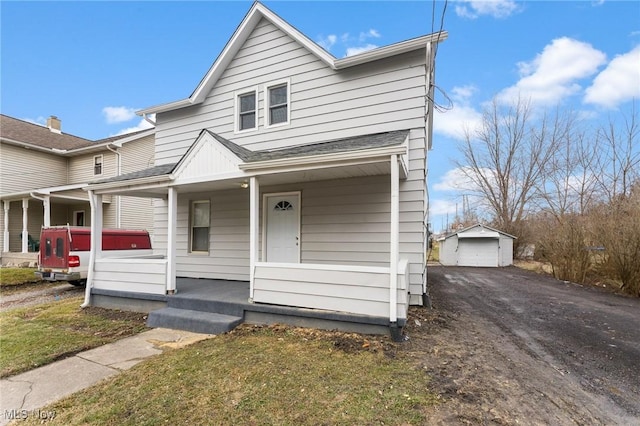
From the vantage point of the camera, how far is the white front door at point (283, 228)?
739 centimetres

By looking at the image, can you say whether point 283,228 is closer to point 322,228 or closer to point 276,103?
point 322,228

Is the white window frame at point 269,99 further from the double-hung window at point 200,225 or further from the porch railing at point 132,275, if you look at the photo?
the porch railing at point 132,275

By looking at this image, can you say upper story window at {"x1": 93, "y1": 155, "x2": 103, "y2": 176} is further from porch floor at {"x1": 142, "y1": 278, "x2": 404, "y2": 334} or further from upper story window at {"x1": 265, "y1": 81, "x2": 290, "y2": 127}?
porch floor at {"x1": 142, "y1": 278, "x2": 404, "y2": 334}

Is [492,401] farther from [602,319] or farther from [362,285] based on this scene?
[602,319]

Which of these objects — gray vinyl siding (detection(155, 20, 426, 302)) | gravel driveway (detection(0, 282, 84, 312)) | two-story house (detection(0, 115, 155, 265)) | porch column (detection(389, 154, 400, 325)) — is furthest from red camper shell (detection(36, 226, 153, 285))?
porch column (detection(389, 154, 400, 325))

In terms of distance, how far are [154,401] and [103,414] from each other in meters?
0.42

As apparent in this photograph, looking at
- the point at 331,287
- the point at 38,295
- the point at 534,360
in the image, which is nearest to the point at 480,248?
the point at 534,360

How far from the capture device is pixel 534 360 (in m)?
4.21

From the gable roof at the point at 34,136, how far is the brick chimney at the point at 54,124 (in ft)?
1.00

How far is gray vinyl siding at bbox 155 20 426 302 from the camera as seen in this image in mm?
6305

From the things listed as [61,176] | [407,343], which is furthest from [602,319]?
[61,176]

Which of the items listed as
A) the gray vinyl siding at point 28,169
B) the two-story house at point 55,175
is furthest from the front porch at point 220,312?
the gray vinyl siding at point 28,169

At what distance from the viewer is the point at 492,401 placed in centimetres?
304

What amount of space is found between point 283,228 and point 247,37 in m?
5.13
